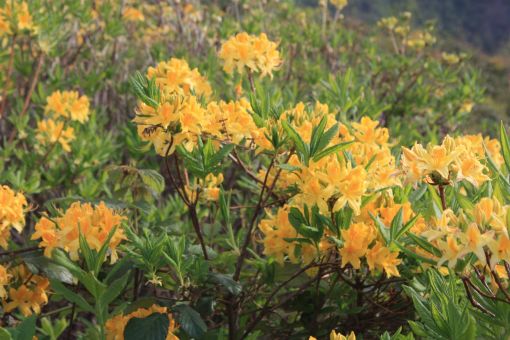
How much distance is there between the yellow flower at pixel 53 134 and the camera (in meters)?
2.55

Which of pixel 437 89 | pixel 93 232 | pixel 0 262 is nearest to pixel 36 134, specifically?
pixel 0 262

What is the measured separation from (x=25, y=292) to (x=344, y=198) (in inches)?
36.9

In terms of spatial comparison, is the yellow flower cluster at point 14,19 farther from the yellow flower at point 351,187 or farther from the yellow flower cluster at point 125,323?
the yellow flower at point 351,187

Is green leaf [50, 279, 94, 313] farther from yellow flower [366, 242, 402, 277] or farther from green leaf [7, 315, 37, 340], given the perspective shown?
yellow flower [366, 242, 402, 277]

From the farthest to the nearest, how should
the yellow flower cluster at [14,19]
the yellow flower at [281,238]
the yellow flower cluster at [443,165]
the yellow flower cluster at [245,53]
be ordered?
the yellow flower cluster at [14,19], the yellow flower cluster at [245,53], the yellow flower at [281,238], the yellow flower cluster at [443,165]

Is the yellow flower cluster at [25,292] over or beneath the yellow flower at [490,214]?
beneath

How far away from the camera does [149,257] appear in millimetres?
1197

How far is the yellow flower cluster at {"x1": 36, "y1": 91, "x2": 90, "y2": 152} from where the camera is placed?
Answer: 2.56 meters

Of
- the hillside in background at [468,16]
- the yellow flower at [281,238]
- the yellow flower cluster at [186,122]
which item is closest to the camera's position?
the yellow flower cluster at [186,122]

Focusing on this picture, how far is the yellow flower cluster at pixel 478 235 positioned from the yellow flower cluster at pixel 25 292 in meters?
1.08

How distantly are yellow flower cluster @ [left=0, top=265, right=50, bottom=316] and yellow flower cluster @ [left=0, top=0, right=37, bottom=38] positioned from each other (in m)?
1.38

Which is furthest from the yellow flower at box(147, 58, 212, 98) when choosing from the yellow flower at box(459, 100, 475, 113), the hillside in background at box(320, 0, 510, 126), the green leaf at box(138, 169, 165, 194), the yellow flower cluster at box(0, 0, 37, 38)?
the hillside in background at box(320, 0, 510, 126)

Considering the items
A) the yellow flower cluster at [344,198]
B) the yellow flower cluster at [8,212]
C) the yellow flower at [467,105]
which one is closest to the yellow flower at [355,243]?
the yellow flower cluster at [344,198]

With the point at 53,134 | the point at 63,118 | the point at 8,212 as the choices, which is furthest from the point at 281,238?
the point at 63,118
